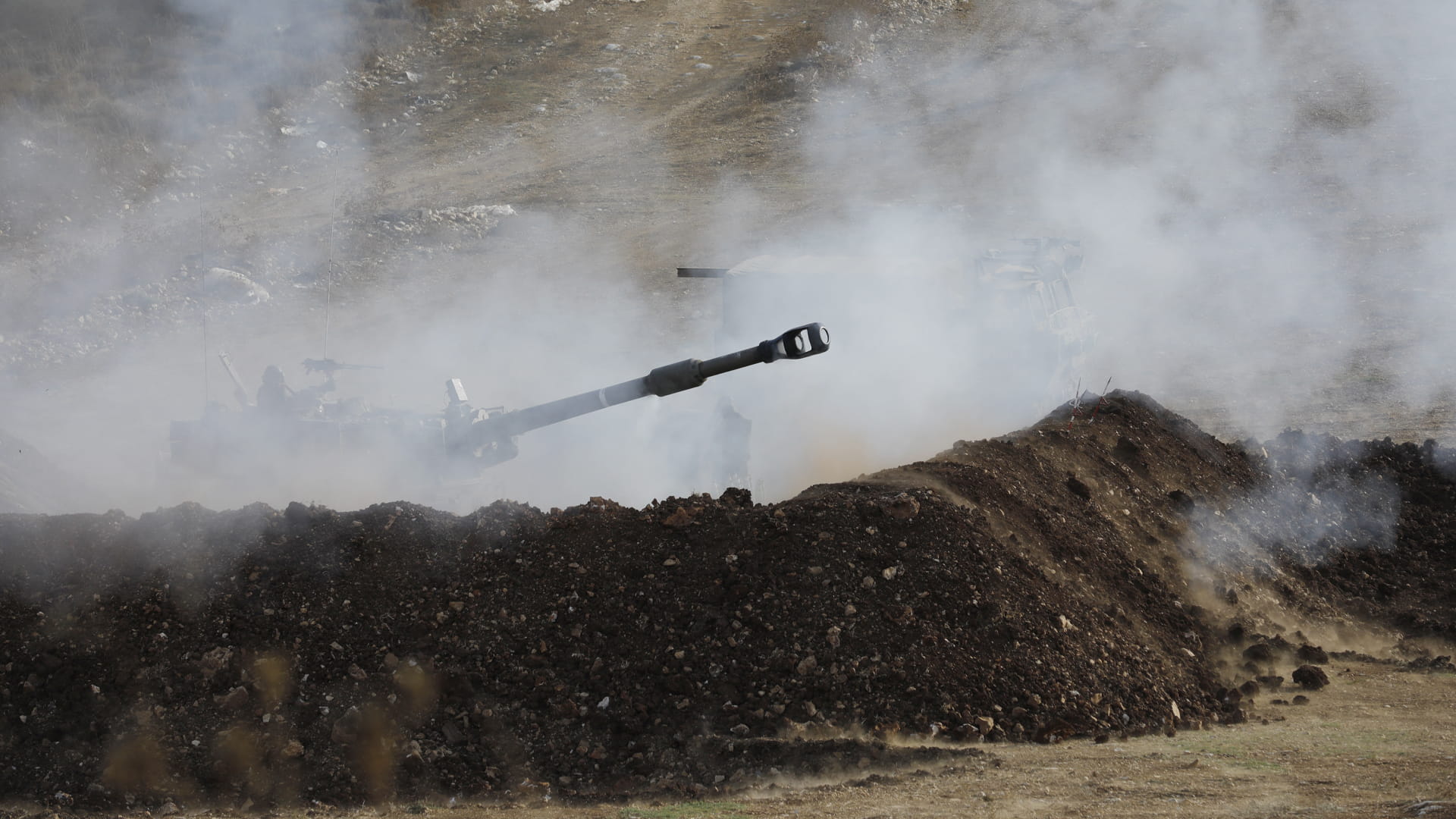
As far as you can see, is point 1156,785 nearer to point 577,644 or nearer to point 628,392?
point 577,644

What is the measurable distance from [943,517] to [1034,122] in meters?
17.6

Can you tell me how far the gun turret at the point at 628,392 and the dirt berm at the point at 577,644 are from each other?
79 cm

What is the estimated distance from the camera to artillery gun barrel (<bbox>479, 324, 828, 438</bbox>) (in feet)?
21.3

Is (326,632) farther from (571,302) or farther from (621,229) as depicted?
(621,229)

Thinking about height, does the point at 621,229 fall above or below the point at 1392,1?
below

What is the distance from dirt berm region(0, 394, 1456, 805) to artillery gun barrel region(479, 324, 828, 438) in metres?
0.77

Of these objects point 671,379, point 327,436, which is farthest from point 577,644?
point 327,436

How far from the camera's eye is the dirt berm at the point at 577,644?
6.05m

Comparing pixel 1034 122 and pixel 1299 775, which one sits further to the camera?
pixel 1034 122

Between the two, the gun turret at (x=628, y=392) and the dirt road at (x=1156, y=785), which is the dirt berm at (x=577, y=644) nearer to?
the dirt road at (x=1156, y=785)

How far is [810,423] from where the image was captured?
11.4 meters

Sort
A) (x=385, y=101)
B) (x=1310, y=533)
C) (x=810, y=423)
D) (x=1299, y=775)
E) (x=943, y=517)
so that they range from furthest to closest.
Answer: (x=385, y=101)
(x=810, y=423)
(x=1310, y=533)
(x=943, y=517)
(x=1299, y=775)

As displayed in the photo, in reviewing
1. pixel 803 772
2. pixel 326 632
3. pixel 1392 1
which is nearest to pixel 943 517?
pixel 803 772

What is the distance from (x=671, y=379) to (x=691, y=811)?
9.54 ft
